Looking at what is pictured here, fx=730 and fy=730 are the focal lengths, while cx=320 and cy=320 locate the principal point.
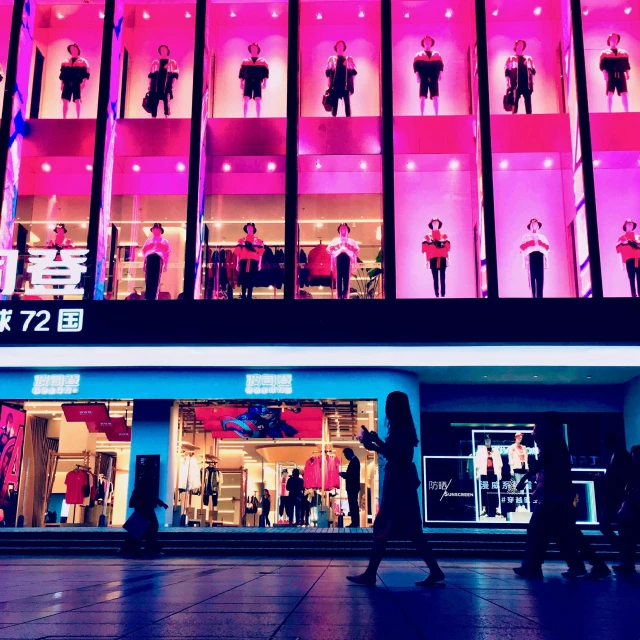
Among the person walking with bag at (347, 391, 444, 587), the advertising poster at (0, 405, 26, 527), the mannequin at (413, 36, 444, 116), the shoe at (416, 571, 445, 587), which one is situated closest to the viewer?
the person walking with bag at (347, 391, 444, 587)

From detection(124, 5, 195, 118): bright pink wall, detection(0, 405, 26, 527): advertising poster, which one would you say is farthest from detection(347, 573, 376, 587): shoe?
detection(124, 5, 195, 118): bright pink wall

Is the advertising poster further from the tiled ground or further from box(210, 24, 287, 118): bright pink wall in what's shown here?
box(210, 24, 287, 118): bright pink wall

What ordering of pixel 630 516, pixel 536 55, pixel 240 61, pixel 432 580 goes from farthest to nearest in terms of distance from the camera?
pixel 240 61, pixel 536 55, pixel 630 516, pixel 432 580

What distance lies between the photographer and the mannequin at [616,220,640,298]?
1516 centimetres

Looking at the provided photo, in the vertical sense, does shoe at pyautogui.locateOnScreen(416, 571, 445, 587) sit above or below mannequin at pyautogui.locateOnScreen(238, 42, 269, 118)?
below

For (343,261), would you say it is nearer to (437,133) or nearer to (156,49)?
(437,133)

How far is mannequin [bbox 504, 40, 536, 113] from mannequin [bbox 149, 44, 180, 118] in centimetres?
801

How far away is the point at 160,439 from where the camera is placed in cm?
1506

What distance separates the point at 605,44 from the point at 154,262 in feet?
40.5

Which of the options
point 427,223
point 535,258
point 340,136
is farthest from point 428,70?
point 535,258

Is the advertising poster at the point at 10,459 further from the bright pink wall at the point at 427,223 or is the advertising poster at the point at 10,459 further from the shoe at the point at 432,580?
the shoe at the point at 432,580

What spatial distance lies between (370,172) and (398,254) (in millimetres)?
2073

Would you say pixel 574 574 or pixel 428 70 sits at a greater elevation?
pixel 428 70

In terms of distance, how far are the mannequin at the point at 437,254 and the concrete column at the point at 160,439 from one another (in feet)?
20.3
